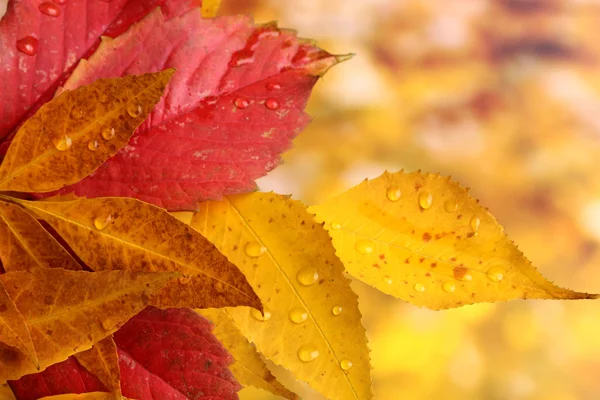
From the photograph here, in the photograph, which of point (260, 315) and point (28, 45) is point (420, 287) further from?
point (28, 45)

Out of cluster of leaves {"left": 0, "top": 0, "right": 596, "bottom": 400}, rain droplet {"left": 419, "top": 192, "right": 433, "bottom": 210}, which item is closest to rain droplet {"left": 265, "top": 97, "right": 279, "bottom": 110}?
cluster of leaves {"left": 0, "top": 0, "right": 596, "bottom": 400}

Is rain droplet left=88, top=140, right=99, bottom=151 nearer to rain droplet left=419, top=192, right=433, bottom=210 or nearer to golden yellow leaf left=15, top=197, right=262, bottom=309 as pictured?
golden yellow leaf left=15, top=197, right=262, bottom=309

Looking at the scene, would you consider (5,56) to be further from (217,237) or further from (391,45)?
(391,45)

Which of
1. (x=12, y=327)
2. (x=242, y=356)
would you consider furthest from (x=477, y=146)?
(x=12, y=327)

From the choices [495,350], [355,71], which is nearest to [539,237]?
[495,350]

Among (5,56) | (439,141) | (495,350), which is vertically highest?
(5,56)

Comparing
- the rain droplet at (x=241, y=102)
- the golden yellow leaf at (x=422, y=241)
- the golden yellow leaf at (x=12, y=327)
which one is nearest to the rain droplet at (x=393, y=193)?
the golden yellow leaf at (x=422, y=241)

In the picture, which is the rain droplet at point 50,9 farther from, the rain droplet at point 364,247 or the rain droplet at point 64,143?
the rain droplet at point 364,247
